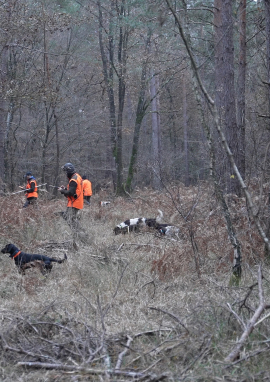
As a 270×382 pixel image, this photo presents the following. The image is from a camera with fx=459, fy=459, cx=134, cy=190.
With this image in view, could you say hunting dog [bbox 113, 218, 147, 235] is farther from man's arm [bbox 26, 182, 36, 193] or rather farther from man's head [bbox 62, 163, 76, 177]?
man's arm [bbox 26, 182, 36, 193]

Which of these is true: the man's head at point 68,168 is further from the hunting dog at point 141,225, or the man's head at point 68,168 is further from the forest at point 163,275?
the hunting dog at point 141,225

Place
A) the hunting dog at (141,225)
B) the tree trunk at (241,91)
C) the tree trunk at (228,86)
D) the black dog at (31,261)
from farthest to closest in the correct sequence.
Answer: the tree trunk at (228,86), the tree trunk at (241,91), the hunting dog at (141,225), the black dog at (31,261)

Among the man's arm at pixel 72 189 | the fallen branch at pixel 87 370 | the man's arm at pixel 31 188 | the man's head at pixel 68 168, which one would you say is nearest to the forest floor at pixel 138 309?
the fallen branch at pixel 87 370

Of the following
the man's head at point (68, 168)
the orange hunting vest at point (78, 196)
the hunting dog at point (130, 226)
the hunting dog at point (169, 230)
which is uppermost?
the man's head at point (68, 168)

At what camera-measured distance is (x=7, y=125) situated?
2033cm

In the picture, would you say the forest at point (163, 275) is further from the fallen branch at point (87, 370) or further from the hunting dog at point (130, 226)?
the hunting dog at point (130, 226)

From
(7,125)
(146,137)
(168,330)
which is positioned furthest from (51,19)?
(146,137)

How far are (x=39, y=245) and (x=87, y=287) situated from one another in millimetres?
2645

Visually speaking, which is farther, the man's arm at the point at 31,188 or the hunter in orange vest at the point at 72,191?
the man's arm at the point at 31,188

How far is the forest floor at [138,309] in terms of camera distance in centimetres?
320

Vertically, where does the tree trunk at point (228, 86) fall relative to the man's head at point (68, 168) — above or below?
above

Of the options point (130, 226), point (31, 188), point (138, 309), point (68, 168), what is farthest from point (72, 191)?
point (138, 309)

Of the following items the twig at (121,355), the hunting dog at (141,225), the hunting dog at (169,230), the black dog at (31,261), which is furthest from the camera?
the hunting dog at (141,225)

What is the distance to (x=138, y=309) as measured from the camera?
15.1 ft
